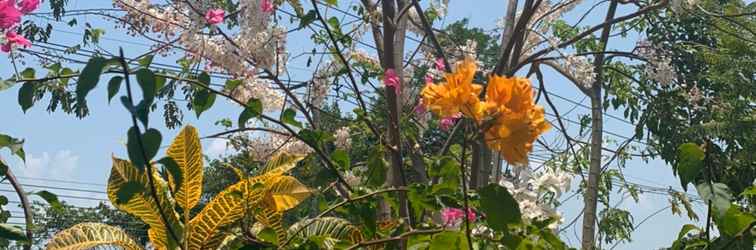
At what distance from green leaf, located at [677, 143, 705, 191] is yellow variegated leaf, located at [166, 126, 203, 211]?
1.07 m

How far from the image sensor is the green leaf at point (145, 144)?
78cm

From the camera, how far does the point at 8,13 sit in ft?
3.88

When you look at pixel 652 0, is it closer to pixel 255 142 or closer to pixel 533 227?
pixel 255 142

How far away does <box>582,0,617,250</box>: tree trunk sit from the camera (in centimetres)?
314

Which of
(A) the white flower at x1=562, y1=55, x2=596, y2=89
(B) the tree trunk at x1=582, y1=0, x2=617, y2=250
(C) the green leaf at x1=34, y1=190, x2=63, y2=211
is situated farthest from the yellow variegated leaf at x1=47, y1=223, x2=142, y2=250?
(A) the white flower at x1=562, y1=55, x2=596, y2=89

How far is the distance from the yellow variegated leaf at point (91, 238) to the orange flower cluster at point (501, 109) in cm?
133

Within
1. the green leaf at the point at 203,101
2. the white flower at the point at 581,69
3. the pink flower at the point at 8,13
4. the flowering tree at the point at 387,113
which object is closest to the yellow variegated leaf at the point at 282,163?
the flowering tree at the point at 387,113

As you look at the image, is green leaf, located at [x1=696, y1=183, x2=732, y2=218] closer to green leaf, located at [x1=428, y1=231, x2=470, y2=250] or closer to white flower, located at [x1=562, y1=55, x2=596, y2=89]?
green leaf, located at [x1=428, y1=231, x2=470, y2=250]

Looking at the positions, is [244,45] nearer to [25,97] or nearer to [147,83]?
[25,97]

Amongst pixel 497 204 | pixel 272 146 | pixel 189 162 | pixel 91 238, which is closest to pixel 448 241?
pixel 497 204

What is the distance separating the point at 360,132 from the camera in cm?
372

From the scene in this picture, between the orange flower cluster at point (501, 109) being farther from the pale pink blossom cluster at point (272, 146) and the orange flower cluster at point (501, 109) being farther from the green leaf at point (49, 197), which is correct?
the pale pink blossom cluster at point (272, 146)

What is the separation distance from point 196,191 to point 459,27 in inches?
208

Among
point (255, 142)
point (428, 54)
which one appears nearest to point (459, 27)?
point (428, 54)
